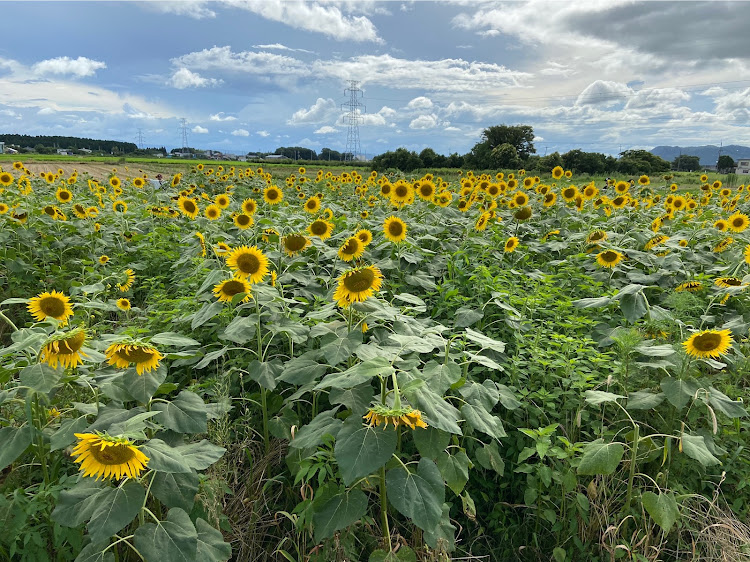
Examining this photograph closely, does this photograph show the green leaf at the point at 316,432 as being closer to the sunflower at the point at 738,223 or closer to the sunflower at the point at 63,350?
the sunflower at the point at 63,350

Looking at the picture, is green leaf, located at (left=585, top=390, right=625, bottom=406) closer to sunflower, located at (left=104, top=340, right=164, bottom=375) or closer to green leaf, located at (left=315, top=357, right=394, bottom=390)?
green leaf, located at (left=315, top=357, right=394, bottom=390)

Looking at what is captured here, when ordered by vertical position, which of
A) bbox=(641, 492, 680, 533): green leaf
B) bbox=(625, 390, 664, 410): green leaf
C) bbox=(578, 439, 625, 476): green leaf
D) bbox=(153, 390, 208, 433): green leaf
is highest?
bbox=(153, 390, 208, 433): green leaf

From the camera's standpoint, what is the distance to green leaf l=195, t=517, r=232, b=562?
1640mm

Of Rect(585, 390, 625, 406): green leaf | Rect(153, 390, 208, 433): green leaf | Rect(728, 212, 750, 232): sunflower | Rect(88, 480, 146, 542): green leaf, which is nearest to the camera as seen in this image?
Rect(88, 480, 146, 542): green leaf

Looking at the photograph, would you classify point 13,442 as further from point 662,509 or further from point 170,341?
point 662,509

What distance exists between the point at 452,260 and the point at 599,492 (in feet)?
8.45

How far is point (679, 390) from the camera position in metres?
2.24

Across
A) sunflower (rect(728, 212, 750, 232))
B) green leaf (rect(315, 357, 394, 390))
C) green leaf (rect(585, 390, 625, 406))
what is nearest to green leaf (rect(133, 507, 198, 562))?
green leaf (rect(315, 357, 394, 390))

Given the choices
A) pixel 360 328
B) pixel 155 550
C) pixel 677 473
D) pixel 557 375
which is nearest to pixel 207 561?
pixel 155 550

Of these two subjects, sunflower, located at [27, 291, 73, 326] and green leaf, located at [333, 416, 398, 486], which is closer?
green leaf, located at [333, 416, 398, 486]

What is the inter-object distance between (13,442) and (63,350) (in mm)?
373

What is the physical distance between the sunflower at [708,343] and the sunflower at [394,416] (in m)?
1.61

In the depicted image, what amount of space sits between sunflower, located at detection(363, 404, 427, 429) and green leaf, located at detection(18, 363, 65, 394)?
1263mm

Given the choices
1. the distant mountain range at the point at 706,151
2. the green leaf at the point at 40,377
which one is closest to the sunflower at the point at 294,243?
the green leaf at the point at 40,377
